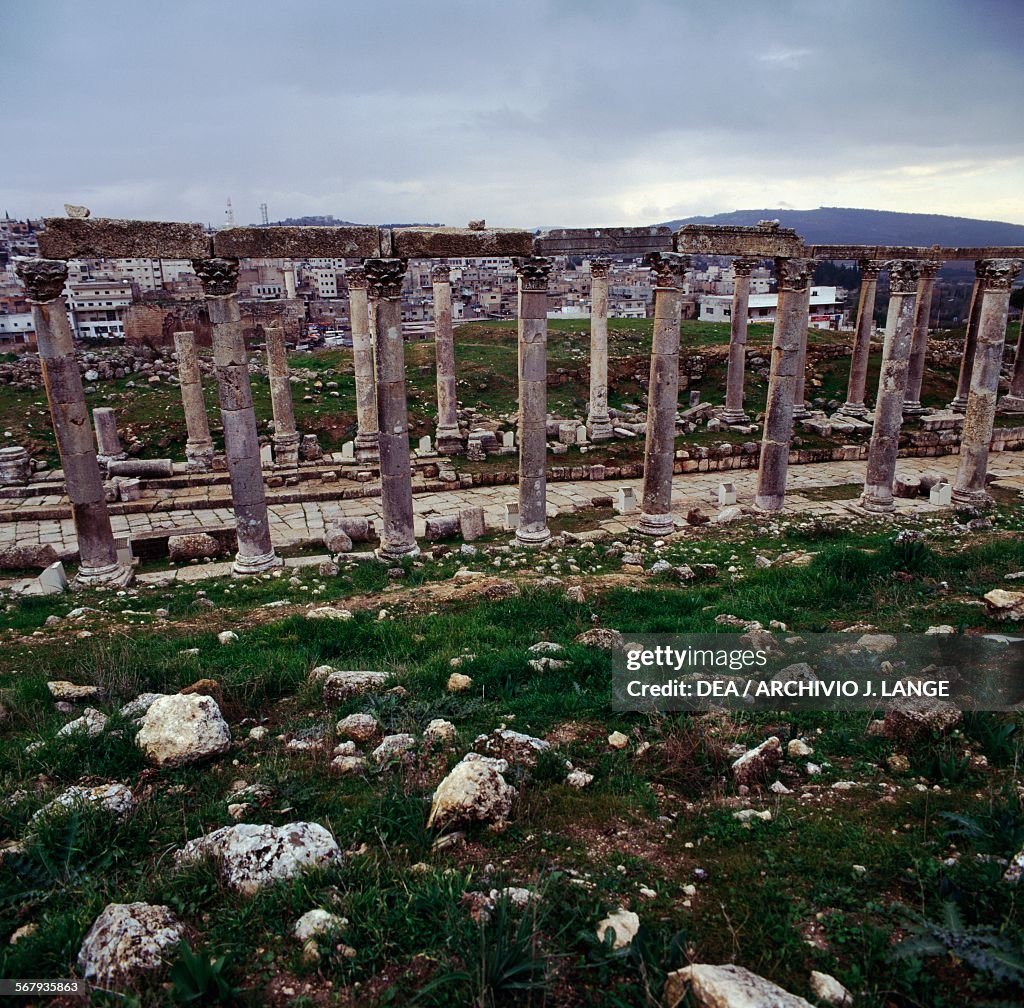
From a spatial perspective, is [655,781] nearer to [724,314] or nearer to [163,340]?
[163,340]

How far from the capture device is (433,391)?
1114 inches

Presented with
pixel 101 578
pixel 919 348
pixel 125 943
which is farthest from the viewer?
pixel 919 348

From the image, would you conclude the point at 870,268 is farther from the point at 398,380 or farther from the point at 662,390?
the point at 398,380

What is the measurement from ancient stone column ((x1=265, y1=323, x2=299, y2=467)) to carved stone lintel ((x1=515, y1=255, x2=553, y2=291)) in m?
11.1

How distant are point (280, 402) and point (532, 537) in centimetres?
1158

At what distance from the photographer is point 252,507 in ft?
42.3

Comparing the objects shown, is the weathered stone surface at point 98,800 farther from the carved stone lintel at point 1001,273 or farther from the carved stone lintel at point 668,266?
the carved stone lintel at point 1001,273

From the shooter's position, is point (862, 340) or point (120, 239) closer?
point (120, 239)

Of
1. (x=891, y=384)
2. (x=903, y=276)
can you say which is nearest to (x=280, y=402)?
(x=891, y=384)

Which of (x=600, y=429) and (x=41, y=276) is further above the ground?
(x=41, y=276)

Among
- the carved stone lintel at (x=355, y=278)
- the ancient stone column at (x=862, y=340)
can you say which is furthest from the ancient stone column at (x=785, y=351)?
the carved stone lintel at (x=355, y=278)

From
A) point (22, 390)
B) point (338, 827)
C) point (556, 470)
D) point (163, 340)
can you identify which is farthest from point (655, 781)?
point (163, 340)

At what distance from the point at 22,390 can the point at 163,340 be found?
617 inches

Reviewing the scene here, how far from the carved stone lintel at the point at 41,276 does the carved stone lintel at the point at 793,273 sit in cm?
1256
